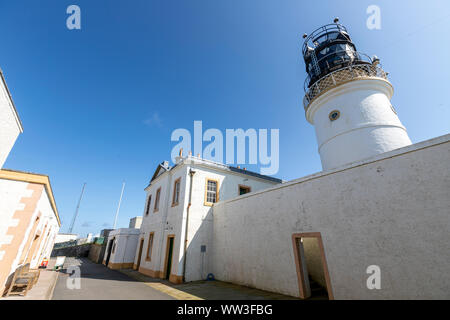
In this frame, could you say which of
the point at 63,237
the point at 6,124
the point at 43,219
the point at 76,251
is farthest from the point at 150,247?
the point at 63,237

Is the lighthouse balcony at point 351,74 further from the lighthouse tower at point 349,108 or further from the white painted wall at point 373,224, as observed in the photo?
the white painted wall at point 373,224

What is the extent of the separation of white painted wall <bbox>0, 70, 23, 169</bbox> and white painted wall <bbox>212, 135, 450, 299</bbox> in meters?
8.34

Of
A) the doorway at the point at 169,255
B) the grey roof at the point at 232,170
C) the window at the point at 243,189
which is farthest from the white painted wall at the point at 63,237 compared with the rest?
the window at the point at 243,189

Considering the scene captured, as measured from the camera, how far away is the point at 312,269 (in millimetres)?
8969

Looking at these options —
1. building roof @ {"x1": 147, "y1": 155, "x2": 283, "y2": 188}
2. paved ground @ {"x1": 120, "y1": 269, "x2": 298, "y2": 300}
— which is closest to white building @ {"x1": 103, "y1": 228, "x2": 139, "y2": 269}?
building roof @ {"x1": 147, "y1": 155, "x2": 283, "y2": 188}

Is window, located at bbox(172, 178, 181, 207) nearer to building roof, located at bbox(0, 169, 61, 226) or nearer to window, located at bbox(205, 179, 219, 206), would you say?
window, located at bbox(205, 179, 219, 206)

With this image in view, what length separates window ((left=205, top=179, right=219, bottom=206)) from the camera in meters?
12.7

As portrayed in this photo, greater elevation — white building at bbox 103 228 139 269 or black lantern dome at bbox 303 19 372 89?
black lantern dome at bbox 303 19 372 89

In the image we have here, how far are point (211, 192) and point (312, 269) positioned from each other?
7.05m

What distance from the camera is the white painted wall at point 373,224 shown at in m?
4.40

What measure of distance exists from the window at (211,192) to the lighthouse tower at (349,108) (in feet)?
22.4
